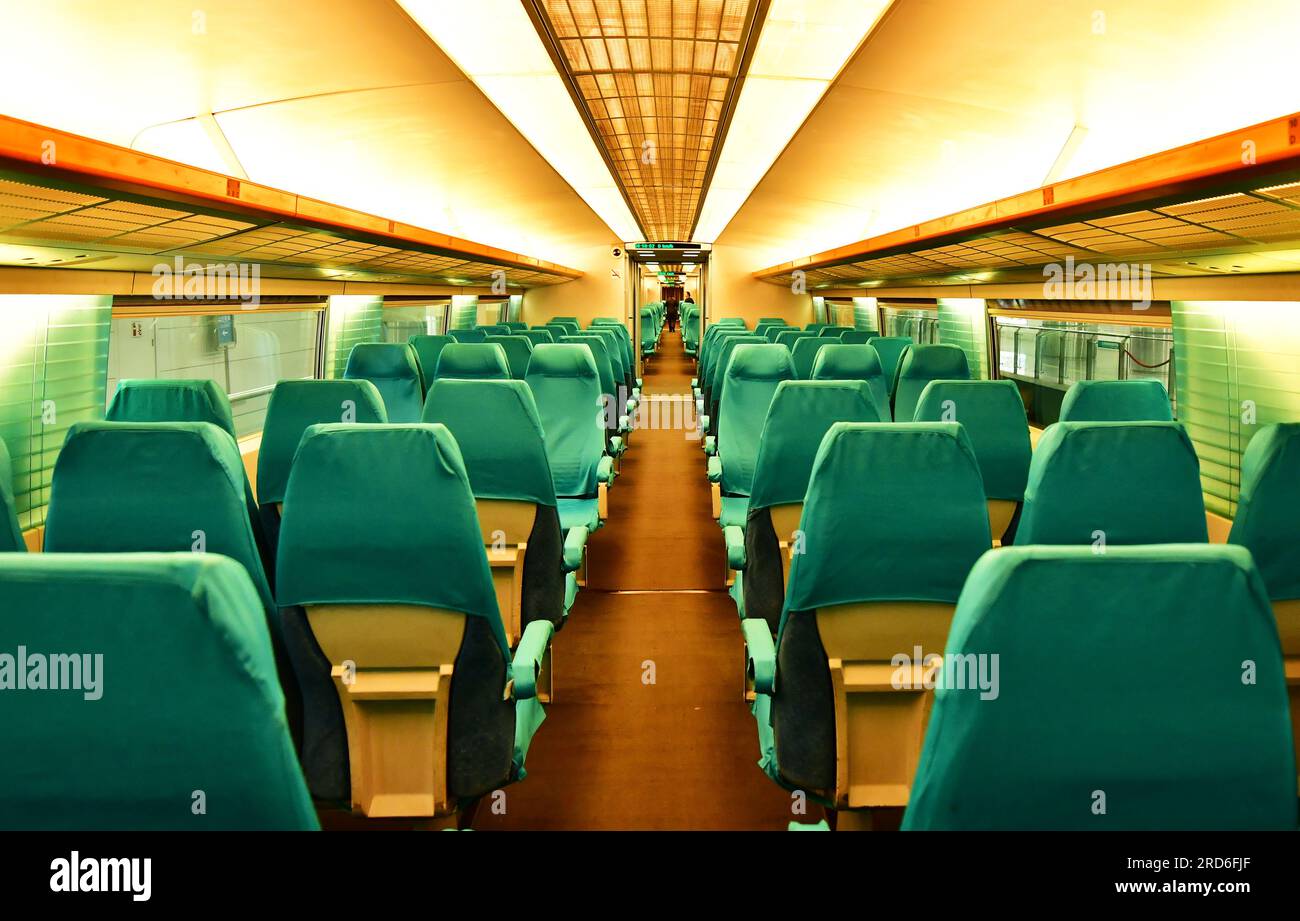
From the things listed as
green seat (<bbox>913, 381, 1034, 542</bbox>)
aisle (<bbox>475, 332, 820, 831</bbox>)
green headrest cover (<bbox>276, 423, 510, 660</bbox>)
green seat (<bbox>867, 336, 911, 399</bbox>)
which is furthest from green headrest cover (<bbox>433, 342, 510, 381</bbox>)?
green seat (<bbox>867, 336, 911, 399</bbox>)

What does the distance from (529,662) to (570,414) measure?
11.6 feet

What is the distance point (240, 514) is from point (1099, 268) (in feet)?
19.0

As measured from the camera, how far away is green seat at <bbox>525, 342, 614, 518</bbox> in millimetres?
5754

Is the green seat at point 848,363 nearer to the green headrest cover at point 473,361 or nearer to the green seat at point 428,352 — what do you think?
the green headrest cover at point 473,361

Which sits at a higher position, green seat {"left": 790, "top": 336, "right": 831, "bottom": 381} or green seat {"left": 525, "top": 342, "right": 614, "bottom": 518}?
green seat {"left": 790, "top": 336, "right": 831, "bottom": 381}

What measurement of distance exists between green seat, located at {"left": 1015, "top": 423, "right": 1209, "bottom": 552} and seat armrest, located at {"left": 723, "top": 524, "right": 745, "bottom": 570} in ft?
4.16

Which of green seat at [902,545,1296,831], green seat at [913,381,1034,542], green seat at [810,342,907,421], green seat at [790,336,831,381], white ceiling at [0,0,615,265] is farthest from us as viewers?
green seat at [790,336,831,381]

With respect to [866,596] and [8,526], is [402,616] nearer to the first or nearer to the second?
[8,526]

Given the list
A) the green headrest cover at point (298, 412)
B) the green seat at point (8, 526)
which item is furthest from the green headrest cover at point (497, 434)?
the green seat at point (8, 526)

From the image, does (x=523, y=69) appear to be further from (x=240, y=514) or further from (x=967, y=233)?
(x=240, y=514)

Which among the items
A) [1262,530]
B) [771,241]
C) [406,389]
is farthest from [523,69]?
[771,241]

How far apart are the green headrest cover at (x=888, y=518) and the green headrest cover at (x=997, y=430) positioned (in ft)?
6.96

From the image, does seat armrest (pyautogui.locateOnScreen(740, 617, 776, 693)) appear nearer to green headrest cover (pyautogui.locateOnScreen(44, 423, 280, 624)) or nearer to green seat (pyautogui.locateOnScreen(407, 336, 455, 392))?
green headrest cover (pyautogui.locateOnScreen(44, 423, 280, 624))

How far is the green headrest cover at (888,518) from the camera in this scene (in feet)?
7.28
